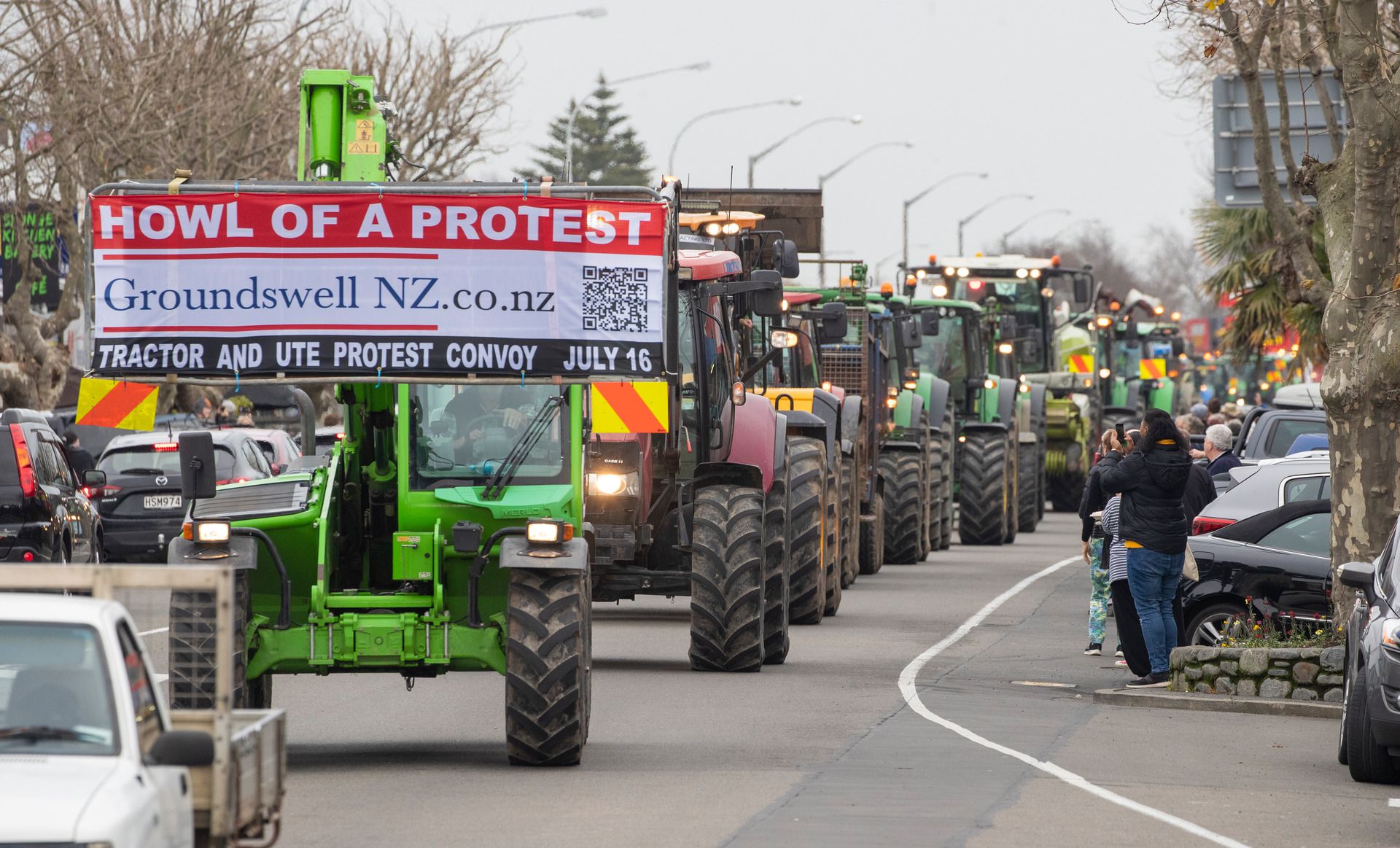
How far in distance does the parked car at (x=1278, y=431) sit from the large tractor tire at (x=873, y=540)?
407 centimetres

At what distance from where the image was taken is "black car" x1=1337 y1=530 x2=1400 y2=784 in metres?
11.2

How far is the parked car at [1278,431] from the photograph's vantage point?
2430cm

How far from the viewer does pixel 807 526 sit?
752 inches

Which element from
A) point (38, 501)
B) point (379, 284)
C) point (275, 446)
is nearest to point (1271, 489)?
point (379, 284)

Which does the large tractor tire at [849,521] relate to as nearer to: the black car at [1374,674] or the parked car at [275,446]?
the parked car at [275,446]

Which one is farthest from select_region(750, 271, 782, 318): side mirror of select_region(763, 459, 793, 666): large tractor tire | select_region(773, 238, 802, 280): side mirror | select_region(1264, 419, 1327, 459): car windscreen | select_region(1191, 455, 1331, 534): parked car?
select_region(1264, 419, 1327, 459): car windscreen

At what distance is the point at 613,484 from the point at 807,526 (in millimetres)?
3987

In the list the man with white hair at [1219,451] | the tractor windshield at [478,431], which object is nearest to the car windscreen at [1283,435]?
the man with white hair at [1219,451]

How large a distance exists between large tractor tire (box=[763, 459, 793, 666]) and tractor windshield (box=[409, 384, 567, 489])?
14.0 ft

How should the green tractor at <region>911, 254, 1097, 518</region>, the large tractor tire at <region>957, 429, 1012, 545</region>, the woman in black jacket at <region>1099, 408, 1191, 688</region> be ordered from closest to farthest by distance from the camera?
the woman in black jacket at <region>1099, 408, 1191, 688</region>
the large tractor tire at <region>957, 429, 1012, 545</region>
the green tractor at <region>911, 254, 1097, 518</region>

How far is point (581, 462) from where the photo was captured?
12.4 m

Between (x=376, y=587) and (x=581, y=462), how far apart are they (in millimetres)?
1280

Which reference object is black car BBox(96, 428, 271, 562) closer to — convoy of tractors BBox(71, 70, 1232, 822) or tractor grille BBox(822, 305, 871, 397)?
tractor grille BBox(822, 305, 871, 397)

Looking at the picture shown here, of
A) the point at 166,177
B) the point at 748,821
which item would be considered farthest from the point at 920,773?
the point at 166,177
